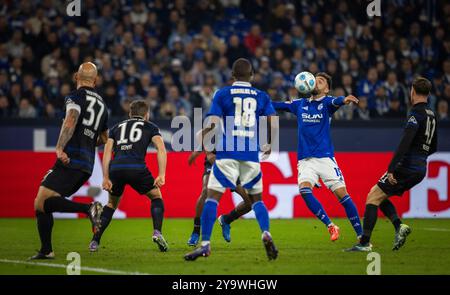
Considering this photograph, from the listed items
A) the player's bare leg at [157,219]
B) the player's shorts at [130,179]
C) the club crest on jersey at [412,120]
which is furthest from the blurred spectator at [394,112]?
the player's shorts at [130,179]

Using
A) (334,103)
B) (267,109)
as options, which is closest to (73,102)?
(267,109)

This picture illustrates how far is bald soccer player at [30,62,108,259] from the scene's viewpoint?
9.96 m

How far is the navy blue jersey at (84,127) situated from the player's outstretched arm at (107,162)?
0.55m

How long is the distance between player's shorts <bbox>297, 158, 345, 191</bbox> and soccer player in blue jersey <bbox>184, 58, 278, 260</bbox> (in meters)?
2.04

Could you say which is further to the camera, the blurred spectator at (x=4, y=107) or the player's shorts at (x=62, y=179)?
the blurred spectator at (x=4, y=107)

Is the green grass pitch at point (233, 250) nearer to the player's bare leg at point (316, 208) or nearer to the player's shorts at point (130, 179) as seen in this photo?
the player's bare leg at point (316, 208)

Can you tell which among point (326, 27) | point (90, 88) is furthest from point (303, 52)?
point (90, 88)

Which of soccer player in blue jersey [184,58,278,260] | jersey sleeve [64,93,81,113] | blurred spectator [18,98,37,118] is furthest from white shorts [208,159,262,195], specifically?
blurred spectator [18,98,37,118]

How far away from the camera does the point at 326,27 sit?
896 inches

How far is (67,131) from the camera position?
998cm

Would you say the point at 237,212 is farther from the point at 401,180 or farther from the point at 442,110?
the point at 442,110

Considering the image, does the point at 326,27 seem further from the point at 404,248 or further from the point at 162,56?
the point at 404,248

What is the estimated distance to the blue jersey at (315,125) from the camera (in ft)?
38.4

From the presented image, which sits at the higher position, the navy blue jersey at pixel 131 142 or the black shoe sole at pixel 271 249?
the navy blue jersey at pixel 131 142
